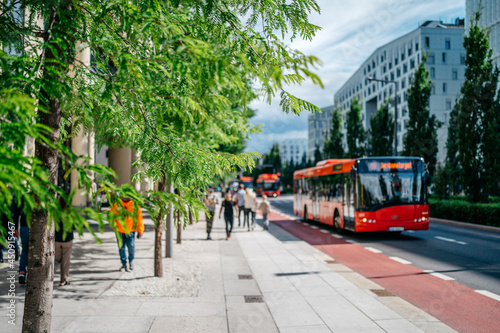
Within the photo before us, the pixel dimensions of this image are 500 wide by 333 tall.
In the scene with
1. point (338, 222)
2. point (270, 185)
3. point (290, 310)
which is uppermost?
point (270, 185)

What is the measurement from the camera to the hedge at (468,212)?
1853 centimetres

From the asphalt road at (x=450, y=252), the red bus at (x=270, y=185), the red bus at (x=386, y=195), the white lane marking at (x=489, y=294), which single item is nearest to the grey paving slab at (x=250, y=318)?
the white lane marking at (x=489, y=294)

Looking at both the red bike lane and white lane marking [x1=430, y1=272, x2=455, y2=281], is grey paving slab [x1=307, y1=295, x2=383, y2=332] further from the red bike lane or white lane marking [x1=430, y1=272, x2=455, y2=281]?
white lane marking [x1=430, y1=272, x2=455, y2=281]

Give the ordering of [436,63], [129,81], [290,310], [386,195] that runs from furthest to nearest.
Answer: [436,63], [386,195], [290,310], [129,81]

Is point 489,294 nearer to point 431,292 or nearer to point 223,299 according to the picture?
point 431,292

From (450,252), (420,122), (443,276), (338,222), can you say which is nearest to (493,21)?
(420,122)

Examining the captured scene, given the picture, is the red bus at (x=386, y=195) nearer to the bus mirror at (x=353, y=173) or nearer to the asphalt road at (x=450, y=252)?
the bus mirror at (x=353, y=173)

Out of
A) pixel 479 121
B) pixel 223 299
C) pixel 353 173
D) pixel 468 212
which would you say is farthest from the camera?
pixel 479 121

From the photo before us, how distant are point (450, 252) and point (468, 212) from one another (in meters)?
10.3

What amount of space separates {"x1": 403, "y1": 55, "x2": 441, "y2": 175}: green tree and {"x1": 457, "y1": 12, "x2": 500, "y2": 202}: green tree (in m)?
6.68

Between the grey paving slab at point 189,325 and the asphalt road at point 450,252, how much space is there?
4.85 m

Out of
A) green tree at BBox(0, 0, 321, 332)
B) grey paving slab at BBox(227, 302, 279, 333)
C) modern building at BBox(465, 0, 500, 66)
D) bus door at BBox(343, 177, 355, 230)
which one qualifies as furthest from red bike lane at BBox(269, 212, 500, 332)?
modern building at BBox(465, 0, 500, 66)

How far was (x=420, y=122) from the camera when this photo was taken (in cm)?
3031

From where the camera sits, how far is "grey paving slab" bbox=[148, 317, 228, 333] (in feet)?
16.7
